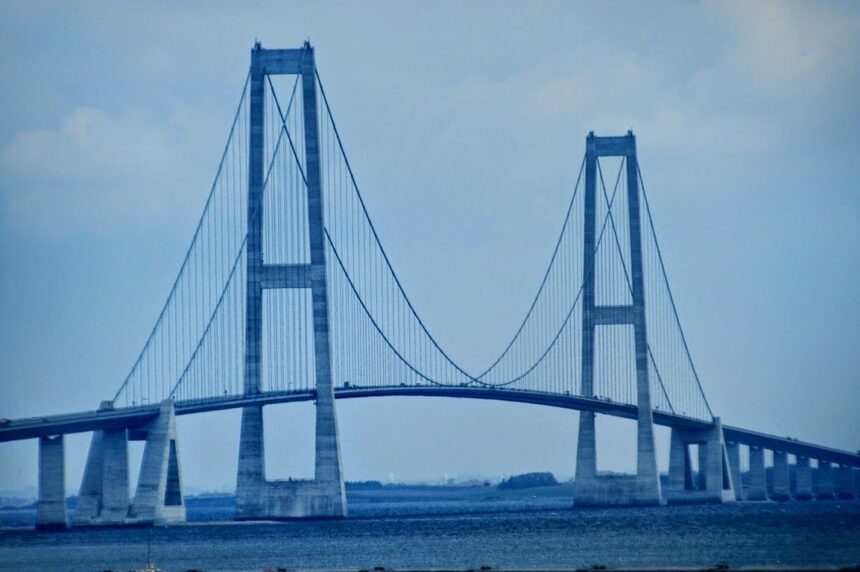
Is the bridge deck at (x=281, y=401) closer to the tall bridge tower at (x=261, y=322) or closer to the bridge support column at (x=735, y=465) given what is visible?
the tall bridge tower at (x=261, y=322)

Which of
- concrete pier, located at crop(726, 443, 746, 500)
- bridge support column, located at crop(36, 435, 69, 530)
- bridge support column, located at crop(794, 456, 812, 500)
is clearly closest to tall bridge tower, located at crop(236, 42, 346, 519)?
bridge support column, located at crop(36, 435, 69, 530)

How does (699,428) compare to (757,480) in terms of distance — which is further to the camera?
(757,480)

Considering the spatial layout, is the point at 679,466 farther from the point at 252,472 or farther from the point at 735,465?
the point at 252,472

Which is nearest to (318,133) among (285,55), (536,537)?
(285,55)

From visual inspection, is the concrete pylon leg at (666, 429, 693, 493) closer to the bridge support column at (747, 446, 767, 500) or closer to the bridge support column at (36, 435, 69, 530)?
the bridge support column at (747, 446, 767, 500)

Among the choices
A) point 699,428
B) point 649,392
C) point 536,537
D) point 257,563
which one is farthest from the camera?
point 699,428

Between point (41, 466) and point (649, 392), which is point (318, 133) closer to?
point (41, 466)

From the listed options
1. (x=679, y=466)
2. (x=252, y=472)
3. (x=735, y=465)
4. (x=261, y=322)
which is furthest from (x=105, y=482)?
(x=735, y=465)
